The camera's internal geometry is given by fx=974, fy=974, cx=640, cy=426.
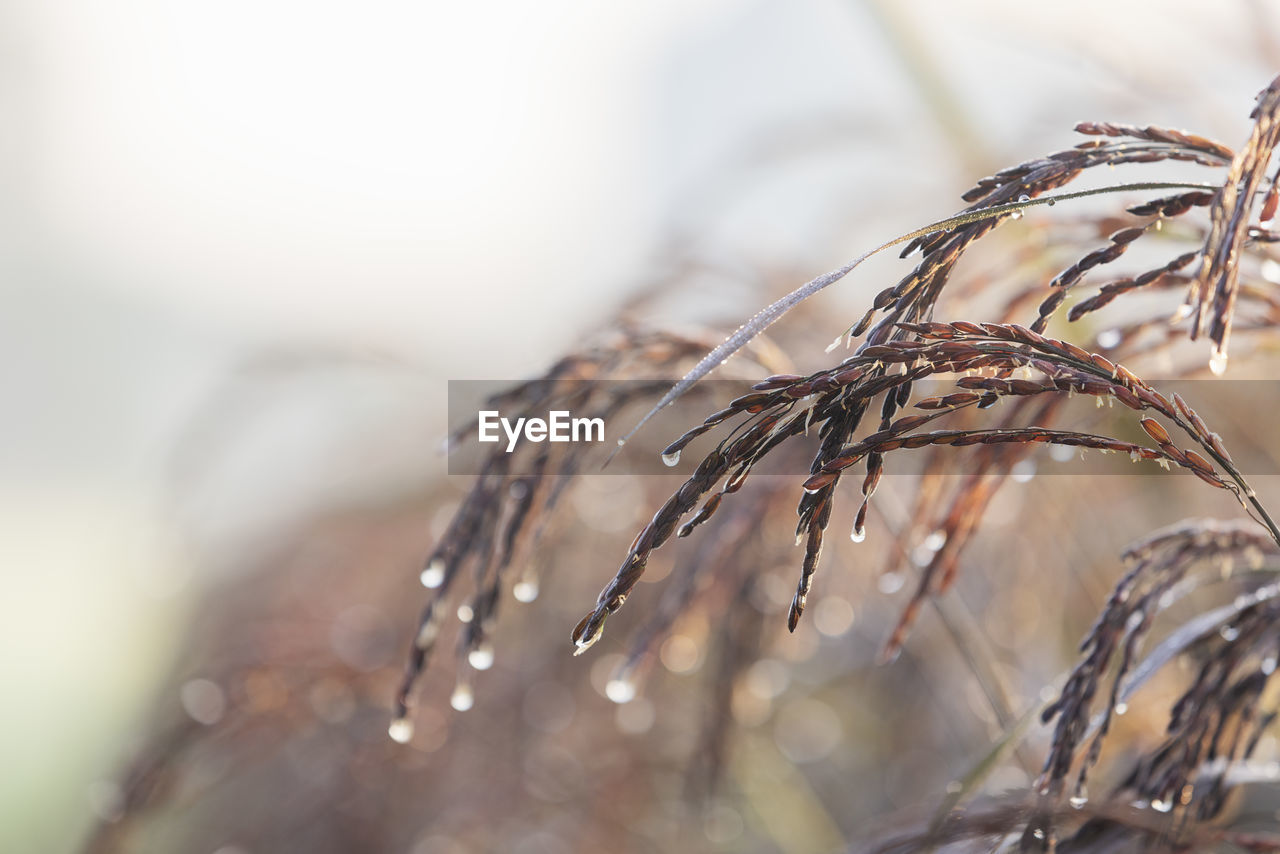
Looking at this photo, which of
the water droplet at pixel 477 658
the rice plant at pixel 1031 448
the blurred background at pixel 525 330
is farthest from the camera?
the blurred background at pixel 525 330

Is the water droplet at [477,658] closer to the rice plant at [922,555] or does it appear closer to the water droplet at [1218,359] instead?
the rice plant at [922,555]

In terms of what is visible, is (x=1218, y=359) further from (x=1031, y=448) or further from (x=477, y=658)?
(x=477, y=658)

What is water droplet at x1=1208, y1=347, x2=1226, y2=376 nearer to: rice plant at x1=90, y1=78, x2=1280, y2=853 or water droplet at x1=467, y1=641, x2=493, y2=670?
rice plant at x1=90, y1=78, x2=1280, y2=853

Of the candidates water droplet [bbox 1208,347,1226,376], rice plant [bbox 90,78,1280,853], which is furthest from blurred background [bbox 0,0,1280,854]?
water droplet [bbox 1208,347,1226,376]

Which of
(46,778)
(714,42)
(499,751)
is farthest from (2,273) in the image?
(499,751)

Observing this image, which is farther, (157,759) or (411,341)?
(411,341)

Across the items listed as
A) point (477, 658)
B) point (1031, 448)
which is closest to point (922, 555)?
point (1031, 448)

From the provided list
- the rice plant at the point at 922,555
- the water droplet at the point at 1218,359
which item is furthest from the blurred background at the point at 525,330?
the water droplet at the point at 1218,359

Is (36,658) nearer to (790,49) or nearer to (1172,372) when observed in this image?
(790,49)
